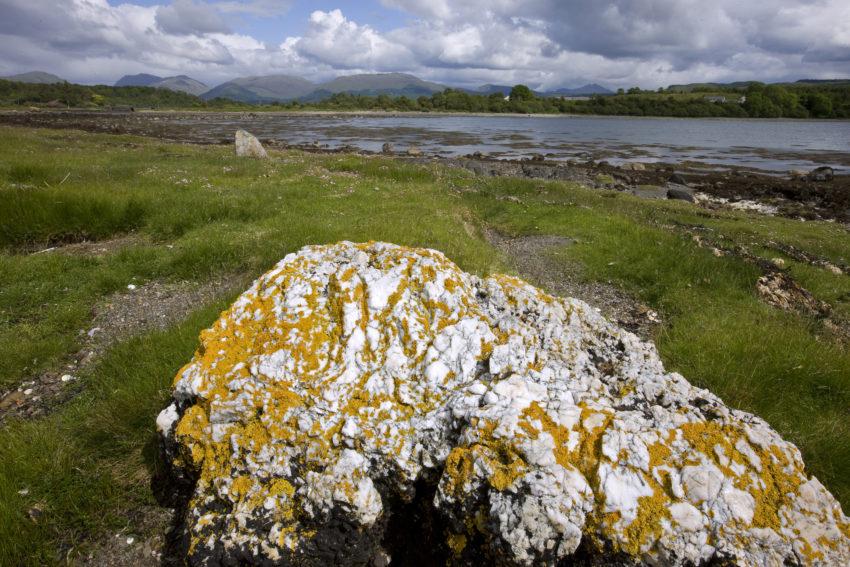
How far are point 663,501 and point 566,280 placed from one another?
10.2 m

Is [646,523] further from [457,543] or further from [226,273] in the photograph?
[226,273]

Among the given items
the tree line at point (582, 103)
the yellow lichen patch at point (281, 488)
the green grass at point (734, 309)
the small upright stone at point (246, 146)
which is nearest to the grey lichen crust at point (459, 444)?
the yellow lichen patch at point (281, 488)

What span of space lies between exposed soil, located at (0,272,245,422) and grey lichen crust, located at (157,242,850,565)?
12.8ft

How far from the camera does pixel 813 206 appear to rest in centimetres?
3050

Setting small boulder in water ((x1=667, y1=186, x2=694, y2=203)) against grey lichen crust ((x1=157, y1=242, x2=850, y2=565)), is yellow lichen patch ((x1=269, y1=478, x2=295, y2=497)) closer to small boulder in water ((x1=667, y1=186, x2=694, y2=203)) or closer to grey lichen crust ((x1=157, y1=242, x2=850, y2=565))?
grey lichen crust ((x1=157, y1=242, x2=850, y2=565))

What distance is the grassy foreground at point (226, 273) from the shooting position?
4.97 m

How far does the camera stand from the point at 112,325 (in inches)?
341

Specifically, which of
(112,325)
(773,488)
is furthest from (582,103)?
(773,488)

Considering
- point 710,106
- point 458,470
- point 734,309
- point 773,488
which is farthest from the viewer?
point 710,106

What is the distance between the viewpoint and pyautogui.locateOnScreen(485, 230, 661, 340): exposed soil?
34.4ft

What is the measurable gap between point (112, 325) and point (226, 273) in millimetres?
2843

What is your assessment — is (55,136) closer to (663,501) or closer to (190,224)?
(190,224)

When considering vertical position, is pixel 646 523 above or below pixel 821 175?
below

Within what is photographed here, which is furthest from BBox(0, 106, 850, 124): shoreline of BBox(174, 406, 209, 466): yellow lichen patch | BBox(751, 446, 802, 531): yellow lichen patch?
BBox(751, 446, 802, 531): yellow lichen patch
